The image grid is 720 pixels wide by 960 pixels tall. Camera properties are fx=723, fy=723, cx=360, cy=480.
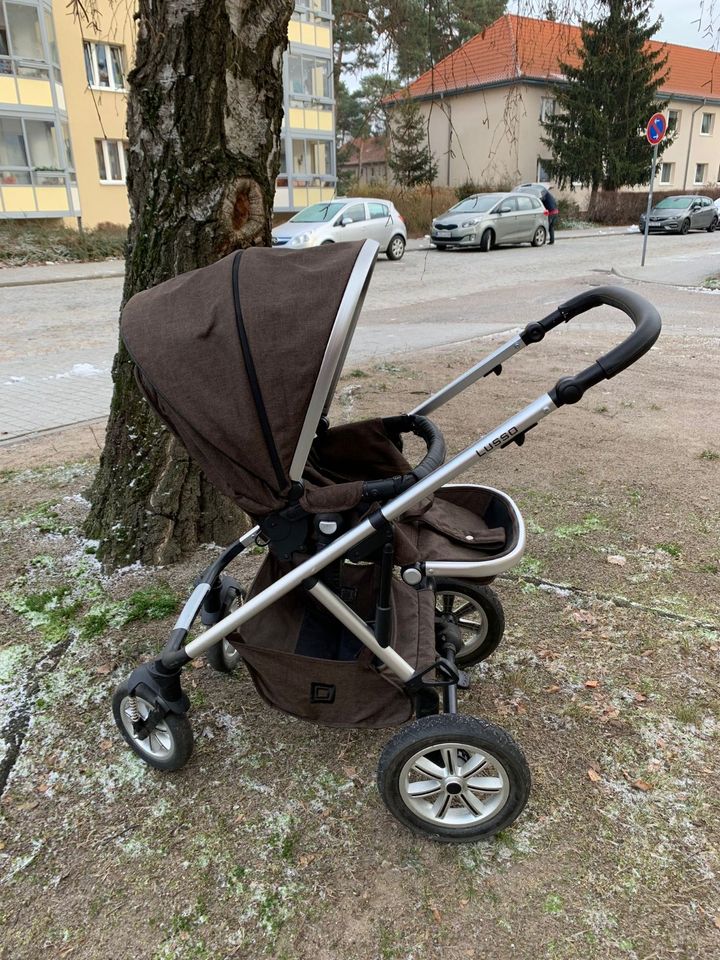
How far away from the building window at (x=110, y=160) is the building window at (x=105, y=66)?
181 centimetres

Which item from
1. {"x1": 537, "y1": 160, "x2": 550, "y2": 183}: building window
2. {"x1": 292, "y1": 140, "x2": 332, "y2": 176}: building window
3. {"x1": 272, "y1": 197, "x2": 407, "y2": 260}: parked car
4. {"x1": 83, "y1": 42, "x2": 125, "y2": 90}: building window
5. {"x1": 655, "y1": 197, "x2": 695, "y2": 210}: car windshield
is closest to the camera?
{"x1": 272, "y1": 197, "x2": 407, "y2": 260}: parked car

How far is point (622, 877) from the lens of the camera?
217 centimetres

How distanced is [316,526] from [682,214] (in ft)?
100

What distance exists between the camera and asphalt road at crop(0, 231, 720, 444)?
7.69m

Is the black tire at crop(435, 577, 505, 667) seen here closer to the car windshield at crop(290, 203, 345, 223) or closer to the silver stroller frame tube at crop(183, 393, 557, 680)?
the silver stroller frame tube at crop(183, 393, 557, 680)

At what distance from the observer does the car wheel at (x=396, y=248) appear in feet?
65.1

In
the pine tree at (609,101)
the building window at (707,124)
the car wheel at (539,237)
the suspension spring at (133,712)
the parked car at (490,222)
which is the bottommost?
the suspension spring at (133,712)

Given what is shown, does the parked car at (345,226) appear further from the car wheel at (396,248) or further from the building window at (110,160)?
the building window at (110,160)

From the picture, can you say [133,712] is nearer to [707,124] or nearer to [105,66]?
[105,66]

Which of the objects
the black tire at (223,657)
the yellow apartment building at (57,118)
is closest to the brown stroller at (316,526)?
the black tire at (223,657)

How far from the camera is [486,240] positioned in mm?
21547

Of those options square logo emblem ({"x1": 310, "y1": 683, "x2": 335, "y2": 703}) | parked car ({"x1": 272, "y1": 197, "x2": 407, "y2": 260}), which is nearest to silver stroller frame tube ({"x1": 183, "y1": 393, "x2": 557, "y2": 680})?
square logo emblem ({"x1": 310, "y1": 683, "x2": 335, "y2": 703})

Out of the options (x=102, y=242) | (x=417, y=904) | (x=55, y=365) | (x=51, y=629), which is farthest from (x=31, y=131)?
(x=417, y=904)

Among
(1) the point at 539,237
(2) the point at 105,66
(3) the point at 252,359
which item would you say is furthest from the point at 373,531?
(2) the point at 105,66
